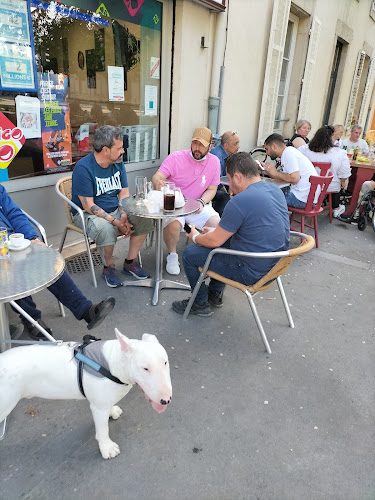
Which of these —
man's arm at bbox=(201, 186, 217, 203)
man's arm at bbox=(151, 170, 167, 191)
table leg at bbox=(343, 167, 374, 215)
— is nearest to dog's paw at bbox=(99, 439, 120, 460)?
man's arm at bbox=(151, 170, 167, 191)

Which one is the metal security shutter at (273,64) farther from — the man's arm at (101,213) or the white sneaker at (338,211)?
the man's arm at (101,213)

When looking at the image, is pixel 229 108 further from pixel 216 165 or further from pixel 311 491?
pixel 311 491

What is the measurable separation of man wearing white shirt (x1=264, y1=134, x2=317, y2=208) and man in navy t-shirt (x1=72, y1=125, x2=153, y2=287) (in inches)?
78.1

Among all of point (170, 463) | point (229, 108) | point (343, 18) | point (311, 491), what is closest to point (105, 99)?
point (229, 108)

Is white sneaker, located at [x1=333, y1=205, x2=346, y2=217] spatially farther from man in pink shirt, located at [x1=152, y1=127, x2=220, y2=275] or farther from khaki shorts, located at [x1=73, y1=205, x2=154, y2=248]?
khaki shorts, located at [x1=73, y1=205, x2=154, y2=248]

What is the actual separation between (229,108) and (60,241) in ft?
11.4

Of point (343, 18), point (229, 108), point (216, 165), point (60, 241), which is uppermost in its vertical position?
point (343, 18)

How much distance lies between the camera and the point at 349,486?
170 centimetres

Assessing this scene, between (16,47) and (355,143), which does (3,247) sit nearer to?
(16,47)

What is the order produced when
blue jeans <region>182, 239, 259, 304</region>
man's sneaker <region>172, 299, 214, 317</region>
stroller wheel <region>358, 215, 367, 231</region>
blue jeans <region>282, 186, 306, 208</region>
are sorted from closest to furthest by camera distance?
blue jeans <region>182, 239, 259, 304</region>
man's sneaker <region>172, 299, 214, 317</region>
blue jeans <region>282, 186, 306, 208</region>
stroller wheel <region>358, 215, 367, 231</region>

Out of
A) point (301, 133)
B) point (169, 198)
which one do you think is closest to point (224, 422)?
point (169, 198)

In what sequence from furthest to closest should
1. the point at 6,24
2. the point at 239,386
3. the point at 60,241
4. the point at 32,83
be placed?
the point at 60,241, the point at 32,83, the point at 6,24, the point at 239,386

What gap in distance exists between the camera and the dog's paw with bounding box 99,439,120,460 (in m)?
1.72

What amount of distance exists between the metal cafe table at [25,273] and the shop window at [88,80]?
173cm
